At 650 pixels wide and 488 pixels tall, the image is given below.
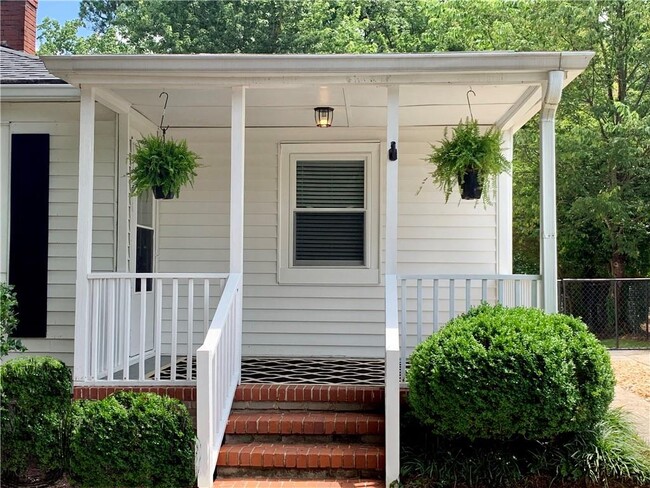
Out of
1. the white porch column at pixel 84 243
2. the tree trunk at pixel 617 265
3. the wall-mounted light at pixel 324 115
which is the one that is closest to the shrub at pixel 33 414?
the white porch column at pixel 84 243

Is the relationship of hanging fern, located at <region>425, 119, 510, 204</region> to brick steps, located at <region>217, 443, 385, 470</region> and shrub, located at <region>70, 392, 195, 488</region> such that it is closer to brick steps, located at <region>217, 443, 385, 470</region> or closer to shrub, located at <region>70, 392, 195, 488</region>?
brick steps, located at <region>217, 443, 385, 470</region>

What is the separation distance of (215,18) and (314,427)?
1649cm

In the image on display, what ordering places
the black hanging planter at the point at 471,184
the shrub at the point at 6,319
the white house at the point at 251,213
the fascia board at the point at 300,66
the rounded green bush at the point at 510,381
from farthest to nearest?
the black hanging planter at the point at 471,184, the shrub at the point at 6,319, the white house at the point at 251,213, the fascia board at the point at 300,66, the rounded green bush at the point at 510,381

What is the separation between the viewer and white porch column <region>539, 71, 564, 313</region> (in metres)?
5.10

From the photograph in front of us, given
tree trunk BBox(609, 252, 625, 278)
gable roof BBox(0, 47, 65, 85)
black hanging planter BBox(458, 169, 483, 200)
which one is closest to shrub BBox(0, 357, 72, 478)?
gable roof BBox(0, 47, 65, 85)

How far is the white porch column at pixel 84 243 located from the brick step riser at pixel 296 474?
148cm

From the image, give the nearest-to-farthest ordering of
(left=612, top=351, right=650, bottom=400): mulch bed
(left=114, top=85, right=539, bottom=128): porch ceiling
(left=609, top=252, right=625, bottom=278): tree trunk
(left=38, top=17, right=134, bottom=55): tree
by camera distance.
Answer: (left=114, top=85, right=539, bottom=128): porch ceiling < (left=612, top=351, right=650, bottom=400): mulch bed < (left=609, top=252, right=625, bottom=278): tree trunk < (left=38, top=17, right=134, bottom=55): tree

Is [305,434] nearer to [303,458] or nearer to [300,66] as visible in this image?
[303,458]

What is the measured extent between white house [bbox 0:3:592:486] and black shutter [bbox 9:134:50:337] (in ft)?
0.05

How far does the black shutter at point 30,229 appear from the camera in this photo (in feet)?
20.1

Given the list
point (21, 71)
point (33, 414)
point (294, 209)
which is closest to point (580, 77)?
point (294, 209)

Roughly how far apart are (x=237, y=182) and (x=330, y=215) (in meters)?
2.14

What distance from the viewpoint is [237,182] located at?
5.22 metres

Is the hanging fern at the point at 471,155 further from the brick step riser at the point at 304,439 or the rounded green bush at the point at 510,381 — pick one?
the brick step riser at the point at 304,439
